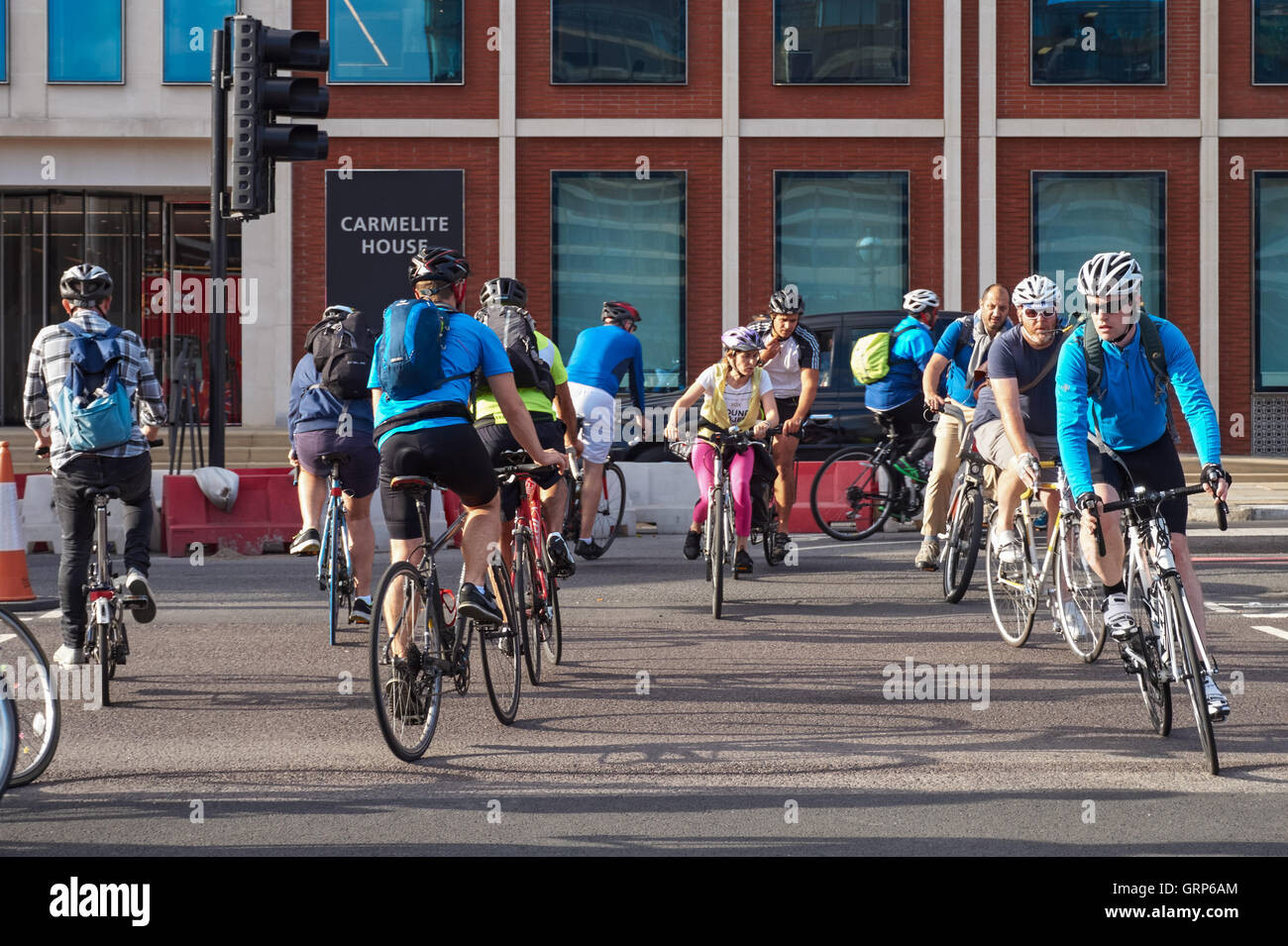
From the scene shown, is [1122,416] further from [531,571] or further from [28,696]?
[28,696]

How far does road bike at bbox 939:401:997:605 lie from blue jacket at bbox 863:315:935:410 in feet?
10.9

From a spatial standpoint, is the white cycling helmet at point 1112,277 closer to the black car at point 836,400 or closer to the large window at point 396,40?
the black car at point 836,400

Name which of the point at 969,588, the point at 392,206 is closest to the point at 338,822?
the point at 969,588

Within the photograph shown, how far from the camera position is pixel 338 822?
217 inches

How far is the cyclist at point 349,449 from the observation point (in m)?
9.60

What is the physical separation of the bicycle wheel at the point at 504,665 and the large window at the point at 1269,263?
802 inches

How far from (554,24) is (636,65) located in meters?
1.30

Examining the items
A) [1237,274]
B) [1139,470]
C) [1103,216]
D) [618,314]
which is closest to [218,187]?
[618,314]

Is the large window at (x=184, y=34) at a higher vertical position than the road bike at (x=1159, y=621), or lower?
higher

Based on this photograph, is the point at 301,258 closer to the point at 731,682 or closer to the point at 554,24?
the point at 554,24

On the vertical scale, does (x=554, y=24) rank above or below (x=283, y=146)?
above

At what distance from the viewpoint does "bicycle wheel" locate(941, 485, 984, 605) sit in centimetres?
1009

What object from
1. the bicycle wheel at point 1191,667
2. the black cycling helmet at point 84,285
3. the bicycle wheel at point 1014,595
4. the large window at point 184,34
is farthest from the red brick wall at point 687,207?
the bicycle wheel at point 1191,667

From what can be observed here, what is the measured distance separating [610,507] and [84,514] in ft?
23.0
